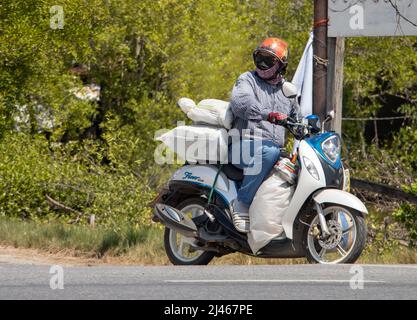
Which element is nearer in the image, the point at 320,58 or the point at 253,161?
the point at 253,161

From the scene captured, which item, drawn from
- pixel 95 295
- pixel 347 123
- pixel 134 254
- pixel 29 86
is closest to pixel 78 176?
pixel 29 86

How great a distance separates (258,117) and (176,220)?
1.35m

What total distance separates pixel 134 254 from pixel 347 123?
66.9 ft

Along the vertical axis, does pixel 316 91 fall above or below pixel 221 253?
above

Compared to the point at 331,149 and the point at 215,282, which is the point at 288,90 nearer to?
the point at 331,149

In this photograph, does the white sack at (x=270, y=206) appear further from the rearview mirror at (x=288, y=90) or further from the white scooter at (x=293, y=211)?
the rearview mirror at (x=288, y=90)

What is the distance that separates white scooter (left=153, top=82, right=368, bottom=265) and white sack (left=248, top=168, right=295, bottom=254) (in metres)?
0.09

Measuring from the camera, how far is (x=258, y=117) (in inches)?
428

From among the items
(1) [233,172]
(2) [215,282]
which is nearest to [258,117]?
(1) [233,172]

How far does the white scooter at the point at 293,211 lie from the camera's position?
10392 millimetres

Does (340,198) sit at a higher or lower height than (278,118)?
lower
